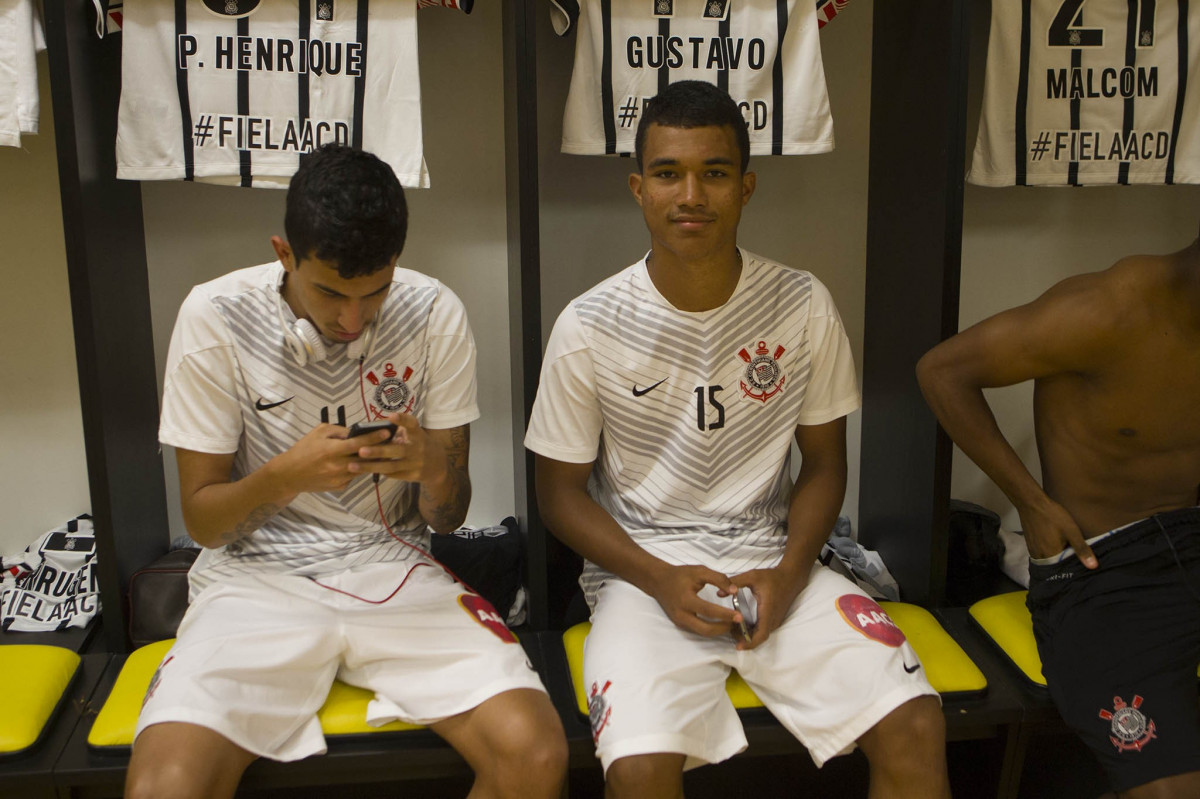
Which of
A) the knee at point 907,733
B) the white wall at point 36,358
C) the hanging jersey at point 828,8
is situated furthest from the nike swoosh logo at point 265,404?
the hanging jersey at point 828,8

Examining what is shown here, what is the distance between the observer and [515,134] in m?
2.30

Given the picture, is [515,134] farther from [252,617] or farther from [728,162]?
[252,617]

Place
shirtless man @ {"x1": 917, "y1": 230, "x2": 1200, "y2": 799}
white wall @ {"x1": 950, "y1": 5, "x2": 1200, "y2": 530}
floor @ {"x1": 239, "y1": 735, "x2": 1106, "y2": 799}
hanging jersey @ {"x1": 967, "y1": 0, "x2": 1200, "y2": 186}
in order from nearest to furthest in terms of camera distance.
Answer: shirtless man @ {"x1": 917, "y1": 230, "x2": 1200, "y2": 799}
floor @ {"x1": 239, "y1": 735, "x2": 1106, "y2": 799}
hanging jersey @ {"x1": 967, "y1": 0, "x2": 1200, "y2": 186}
white wall @ {"x1": 950, "y1": 5, "x2": 1200, "y2": 530}

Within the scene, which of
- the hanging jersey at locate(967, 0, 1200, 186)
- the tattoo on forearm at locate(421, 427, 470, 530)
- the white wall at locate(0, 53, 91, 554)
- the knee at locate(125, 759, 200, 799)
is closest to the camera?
the knee at locate(125, 759, 200, 799)

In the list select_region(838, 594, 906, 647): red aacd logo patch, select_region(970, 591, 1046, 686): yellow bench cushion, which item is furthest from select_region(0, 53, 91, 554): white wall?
select_region(970, 591, 1046, 686): yellow bench cushion

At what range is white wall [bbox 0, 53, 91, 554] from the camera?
2635 millimetres

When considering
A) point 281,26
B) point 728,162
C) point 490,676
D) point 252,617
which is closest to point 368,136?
point 281,26

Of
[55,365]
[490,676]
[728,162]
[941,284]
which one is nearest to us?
[490,676]

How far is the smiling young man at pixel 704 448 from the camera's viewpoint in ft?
6.43

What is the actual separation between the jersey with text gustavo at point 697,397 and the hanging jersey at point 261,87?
2.04ft

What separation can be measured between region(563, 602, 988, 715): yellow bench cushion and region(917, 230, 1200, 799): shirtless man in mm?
165

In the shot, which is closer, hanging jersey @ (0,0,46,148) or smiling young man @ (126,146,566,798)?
smiling young man @ (126,146,566,798)

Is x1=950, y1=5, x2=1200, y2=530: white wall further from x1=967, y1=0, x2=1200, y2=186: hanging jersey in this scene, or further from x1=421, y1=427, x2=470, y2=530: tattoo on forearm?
x1=421, y1=427, x2=470, y2=530: tattoo on forearm

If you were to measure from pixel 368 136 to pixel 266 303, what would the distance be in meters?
0.55
